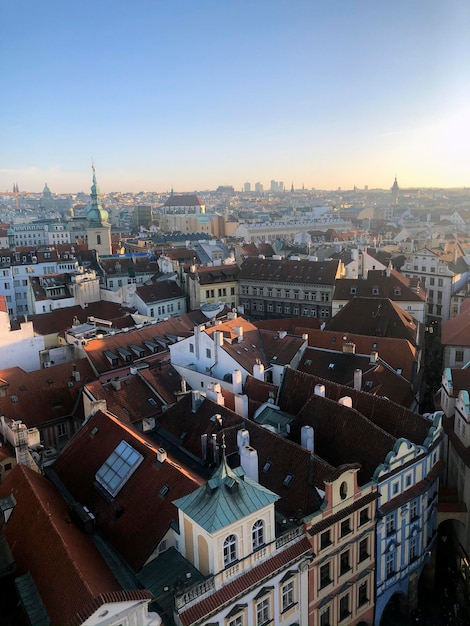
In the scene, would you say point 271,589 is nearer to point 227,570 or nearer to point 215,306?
point 227,570

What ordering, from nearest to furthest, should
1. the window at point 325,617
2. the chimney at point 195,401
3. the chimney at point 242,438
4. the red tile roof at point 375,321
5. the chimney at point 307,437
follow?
the window at point 325,617
the chimney at point 242,438
the chimney at point 307,437
the chimney at point 195,401
the red tile roof at point 375,321

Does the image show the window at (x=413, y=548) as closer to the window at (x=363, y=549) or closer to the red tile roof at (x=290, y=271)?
the window at (x=363, y=549)

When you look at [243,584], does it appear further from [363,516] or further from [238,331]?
[238,331]

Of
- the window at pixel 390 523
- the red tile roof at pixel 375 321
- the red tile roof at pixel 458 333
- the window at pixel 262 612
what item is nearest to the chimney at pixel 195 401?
the window at pixel 390 523

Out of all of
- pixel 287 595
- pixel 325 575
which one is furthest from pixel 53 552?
pixel 325 575

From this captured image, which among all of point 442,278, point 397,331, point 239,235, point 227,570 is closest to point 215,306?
point 397,331

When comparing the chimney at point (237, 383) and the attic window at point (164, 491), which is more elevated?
the attic window at point (164, 491)
